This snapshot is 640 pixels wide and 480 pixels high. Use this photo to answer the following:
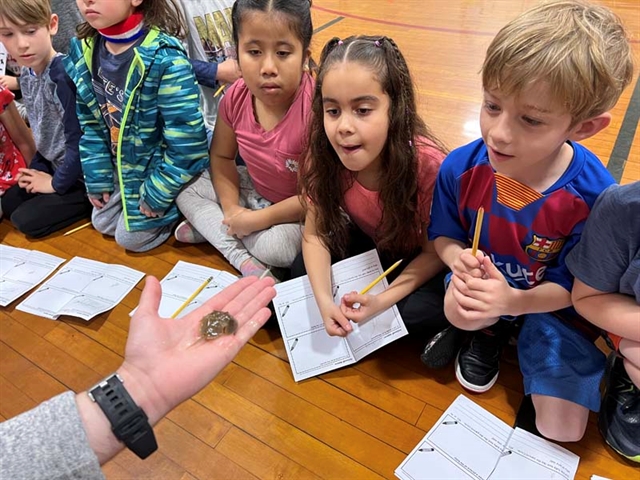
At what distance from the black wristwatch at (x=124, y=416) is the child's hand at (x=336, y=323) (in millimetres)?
639

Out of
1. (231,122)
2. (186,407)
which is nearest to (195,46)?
(231,122)

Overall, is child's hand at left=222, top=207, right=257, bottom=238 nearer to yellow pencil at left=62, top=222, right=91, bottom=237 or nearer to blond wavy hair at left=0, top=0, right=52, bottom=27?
yellow pencil at left=62, top=222, right=91, bottom=237

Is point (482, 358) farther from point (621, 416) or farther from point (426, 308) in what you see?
point (621, 416)

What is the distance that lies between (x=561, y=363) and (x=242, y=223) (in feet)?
3.69

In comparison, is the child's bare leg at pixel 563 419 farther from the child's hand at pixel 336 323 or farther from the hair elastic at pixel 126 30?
the hair elastic at pixel 126 30

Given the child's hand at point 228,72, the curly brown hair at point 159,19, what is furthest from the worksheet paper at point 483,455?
the curly brown hair at point 159,19

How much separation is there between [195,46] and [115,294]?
1.14 metres

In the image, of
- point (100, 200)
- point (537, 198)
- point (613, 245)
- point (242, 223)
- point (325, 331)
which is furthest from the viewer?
point (100, 200)

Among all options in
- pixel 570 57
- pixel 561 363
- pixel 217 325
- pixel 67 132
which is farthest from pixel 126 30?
pixel 561 363

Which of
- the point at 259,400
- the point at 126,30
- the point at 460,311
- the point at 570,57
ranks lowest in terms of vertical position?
the point at 259,400

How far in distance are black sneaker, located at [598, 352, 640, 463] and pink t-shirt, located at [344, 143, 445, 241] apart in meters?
0.66

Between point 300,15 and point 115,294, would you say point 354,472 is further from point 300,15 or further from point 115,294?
point 300,15

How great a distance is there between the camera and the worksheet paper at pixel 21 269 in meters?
Result: 1.83

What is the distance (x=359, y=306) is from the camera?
4.62 feet
